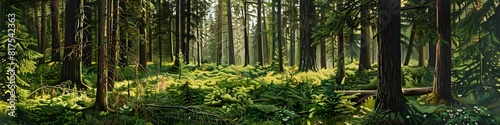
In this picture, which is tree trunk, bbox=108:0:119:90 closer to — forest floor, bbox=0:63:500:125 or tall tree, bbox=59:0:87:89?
forest floor, bbox=0:63:500:125

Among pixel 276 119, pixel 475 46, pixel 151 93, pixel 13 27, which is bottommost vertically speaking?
pixel 276 119

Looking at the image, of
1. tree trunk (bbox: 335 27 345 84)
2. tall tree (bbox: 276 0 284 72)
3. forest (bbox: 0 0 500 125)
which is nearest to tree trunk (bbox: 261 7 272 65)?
forest (bbox: 0 0 500 125)

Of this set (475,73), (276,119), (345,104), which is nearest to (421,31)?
(475,73)

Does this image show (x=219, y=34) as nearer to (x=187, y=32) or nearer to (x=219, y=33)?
(x=219, y=33)

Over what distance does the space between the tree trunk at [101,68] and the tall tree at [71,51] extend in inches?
11.4

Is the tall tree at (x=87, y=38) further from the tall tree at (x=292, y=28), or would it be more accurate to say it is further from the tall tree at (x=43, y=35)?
the tall tree at (x=292, y=28)

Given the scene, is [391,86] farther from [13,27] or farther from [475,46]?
[13,27]

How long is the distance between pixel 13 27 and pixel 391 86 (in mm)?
4547

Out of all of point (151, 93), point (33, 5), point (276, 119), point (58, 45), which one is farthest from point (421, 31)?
point (33, 5)

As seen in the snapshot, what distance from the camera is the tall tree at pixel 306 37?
17.7 feet

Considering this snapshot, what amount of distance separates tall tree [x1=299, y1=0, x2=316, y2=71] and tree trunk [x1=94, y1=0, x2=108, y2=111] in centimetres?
230

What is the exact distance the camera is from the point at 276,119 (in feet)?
17.1

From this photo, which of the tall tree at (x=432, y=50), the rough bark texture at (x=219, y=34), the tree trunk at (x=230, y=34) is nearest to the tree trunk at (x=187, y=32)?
the rough bark texture at (x=219, y=34)

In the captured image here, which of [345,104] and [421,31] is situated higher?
[421,31]
